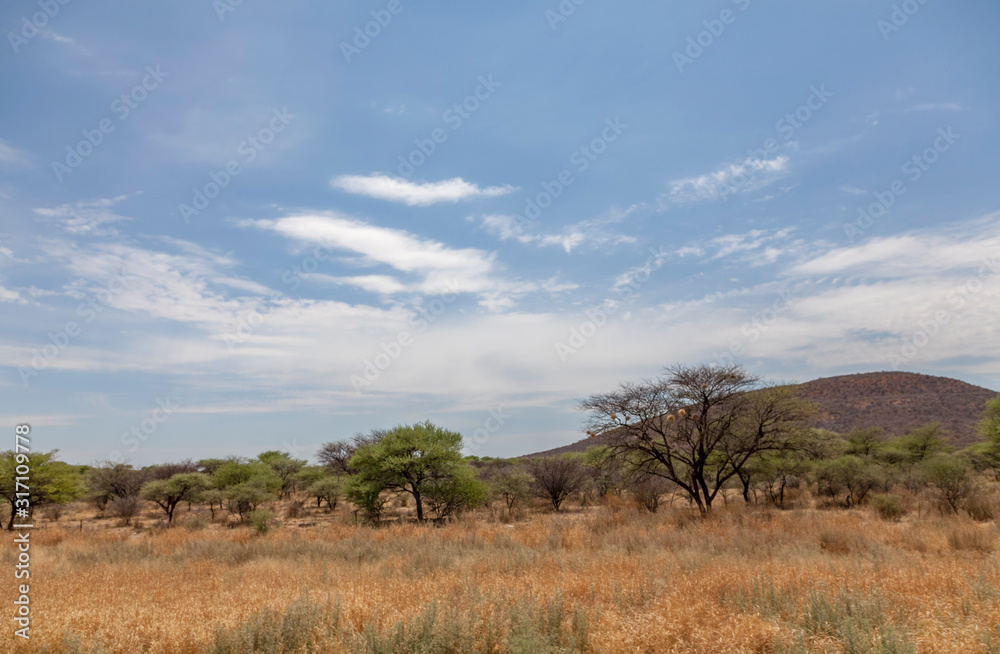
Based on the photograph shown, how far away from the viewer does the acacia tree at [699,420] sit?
810 inches

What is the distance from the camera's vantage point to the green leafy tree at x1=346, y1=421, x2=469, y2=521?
25703 mm

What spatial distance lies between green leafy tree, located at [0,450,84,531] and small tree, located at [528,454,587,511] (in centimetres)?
3062

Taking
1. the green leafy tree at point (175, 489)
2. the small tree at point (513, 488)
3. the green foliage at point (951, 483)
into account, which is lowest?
the small tree at point (513, 488)

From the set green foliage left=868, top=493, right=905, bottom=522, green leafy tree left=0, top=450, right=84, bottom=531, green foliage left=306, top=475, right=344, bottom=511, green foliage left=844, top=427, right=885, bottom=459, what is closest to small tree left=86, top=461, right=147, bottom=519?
green leafy tree left=0, top=450, right=84, bottom=531

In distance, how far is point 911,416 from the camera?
6094 centimetres

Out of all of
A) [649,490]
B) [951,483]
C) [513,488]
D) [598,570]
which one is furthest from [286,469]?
[951,483]

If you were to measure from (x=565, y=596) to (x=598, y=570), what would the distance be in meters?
1.97

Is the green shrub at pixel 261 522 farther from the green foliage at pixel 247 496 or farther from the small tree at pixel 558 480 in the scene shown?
the small tree at pixel 558 480

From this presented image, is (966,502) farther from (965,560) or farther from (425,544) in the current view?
(425,544)

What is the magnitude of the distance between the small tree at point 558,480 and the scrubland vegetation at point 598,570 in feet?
19.0

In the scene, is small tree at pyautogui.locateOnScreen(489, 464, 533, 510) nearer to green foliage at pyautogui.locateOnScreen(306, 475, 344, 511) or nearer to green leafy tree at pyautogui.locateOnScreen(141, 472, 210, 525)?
green foliage at pyautogui.locateOnScreen(306, 475, 344, 511)

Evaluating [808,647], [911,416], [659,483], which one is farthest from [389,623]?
[911,416]

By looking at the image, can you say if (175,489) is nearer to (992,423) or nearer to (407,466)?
(407,466)

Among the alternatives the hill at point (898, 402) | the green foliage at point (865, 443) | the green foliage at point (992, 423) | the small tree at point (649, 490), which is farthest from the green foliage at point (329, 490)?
the green foliage at point (992, 423)
